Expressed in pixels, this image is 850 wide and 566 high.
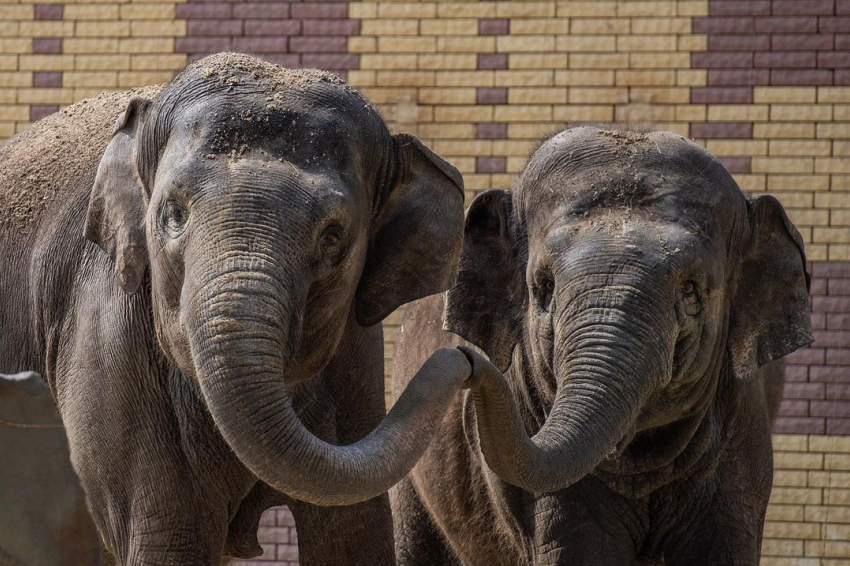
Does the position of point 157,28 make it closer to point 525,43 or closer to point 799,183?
point 525,43

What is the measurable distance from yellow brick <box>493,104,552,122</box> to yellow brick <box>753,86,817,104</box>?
1.06m

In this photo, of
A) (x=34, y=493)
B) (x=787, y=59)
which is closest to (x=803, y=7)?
(x=787, y=59)

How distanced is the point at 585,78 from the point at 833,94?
1.25 metres

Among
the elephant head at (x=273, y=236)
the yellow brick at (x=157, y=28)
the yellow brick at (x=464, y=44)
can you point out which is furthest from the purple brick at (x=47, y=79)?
the elephant head at (x=273, y=236)

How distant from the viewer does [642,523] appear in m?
6.96

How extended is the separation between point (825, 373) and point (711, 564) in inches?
124

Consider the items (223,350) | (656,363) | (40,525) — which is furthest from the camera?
(656,363)

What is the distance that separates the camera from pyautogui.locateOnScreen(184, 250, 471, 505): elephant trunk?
5.35 meters

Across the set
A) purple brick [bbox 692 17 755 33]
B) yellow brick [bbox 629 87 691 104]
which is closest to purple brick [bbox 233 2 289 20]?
yellow brick [bbox 629 87 691 104]

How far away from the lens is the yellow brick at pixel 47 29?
1036 centimetres

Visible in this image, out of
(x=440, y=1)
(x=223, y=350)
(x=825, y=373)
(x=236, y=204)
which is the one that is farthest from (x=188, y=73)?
(x=825, y=373)

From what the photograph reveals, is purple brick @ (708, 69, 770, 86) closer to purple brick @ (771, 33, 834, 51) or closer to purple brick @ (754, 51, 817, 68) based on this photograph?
purple brick @ (754, 51, 817, 68)

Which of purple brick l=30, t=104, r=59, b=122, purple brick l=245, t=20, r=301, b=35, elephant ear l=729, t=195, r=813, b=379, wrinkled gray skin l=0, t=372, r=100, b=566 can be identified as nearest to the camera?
wrinkled gray skin l=0, t=372, r=100, b=566

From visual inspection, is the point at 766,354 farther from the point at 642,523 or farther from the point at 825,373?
the point at 825,373
